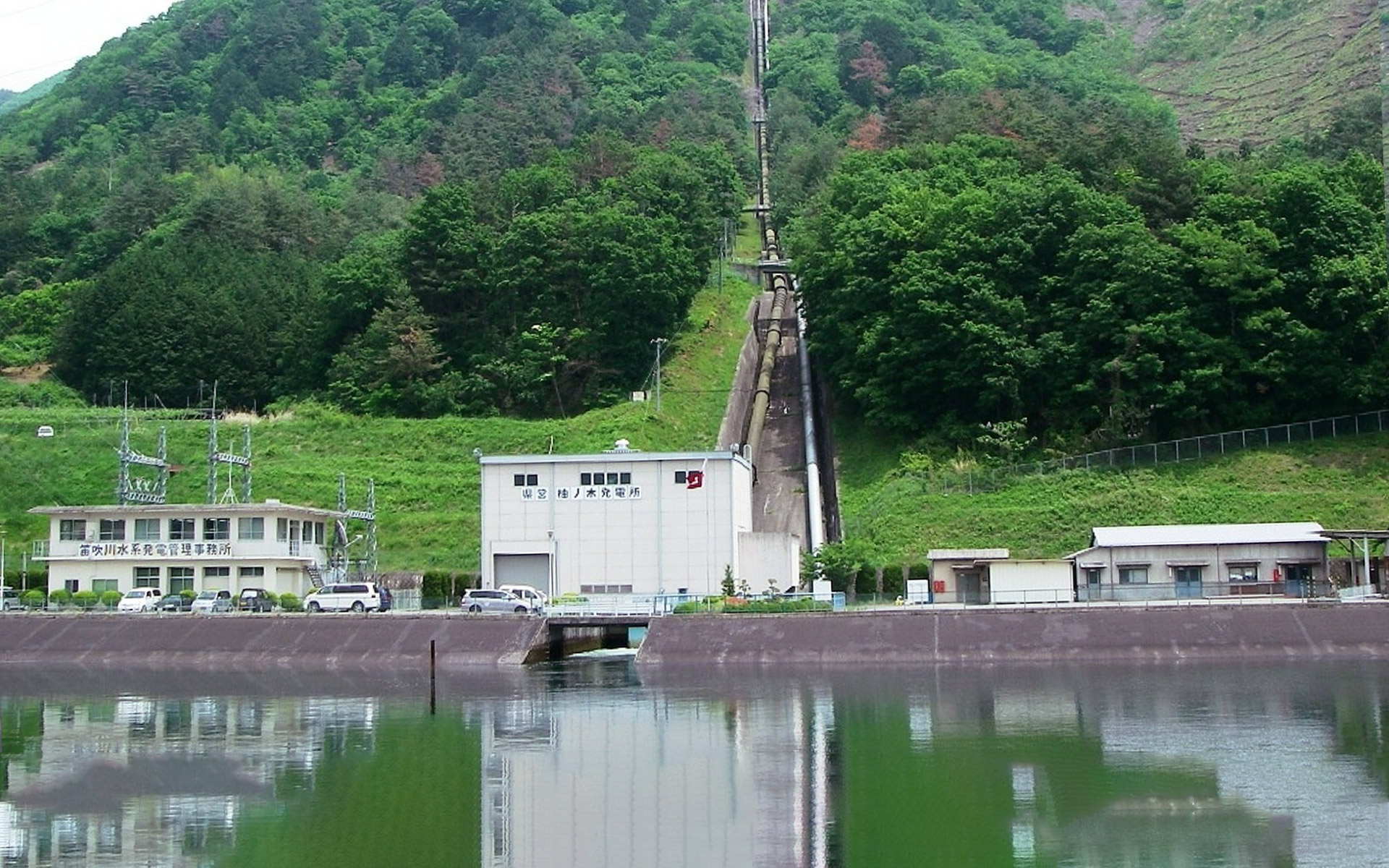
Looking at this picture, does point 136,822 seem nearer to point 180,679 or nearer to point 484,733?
point 484,733

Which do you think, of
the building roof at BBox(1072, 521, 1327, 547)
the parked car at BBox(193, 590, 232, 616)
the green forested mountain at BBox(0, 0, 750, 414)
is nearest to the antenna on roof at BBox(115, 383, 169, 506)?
the parked car at BBox(193, 590, 232, 616)

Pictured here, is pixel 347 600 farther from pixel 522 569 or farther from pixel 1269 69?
pixel 1269 69

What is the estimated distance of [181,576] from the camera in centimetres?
6378

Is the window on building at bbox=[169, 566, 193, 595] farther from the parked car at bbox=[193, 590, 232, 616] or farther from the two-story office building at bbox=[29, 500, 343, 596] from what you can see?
the parked car at bbox=[193, 590, 232, 616]

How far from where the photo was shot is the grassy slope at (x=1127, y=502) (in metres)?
63.8

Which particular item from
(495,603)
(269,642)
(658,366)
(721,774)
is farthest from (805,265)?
(721,774)

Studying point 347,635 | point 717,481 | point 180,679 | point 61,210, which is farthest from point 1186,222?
point 61,210

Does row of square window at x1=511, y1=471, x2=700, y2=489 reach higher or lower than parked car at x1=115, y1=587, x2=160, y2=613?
higher

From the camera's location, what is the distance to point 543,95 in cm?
16200

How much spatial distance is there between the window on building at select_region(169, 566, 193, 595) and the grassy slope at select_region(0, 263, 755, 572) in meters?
7.57

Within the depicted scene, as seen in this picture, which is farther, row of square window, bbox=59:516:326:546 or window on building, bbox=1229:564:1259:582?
row of square window, bbox=59:516:326:546

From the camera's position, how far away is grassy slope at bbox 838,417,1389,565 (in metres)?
63.8

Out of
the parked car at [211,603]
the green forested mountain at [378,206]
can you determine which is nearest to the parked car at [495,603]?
the parked car at [211,603]

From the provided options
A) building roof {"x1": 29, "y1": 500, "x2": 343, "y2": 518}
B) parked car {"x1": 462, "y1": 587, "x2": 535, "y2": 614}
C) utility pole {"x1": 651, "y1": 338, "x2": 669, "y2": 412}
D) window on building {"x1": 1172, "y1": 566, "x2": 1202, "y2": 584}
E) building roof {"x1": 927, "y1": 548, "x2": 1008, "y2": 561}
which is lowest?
parked car {"x1": 462, "y1": 587, "x2": 535, "y2": 614}
